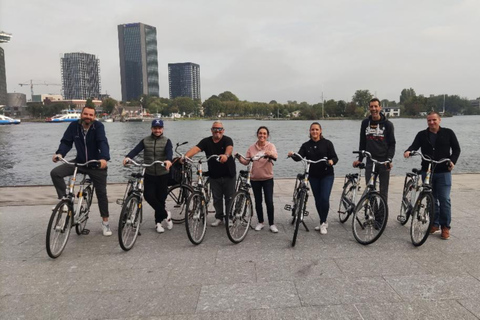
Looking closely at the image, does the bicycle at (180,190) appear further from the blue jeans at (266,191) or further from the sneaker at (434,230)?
the sneaker at (434,230)

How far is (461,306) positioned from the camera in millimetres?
3355

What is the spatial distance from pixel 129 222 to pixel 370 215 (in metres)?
3.41

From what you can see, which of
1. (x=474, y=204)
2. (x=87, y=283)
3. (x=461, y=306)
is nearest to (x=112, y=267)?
(x=87, y=283)

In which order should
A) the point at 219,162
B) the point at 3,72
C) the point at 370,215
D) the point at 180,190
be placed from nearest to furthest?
the point at 370,215 → the point at 219,162 → the point at 180,190 → the point at 3,72

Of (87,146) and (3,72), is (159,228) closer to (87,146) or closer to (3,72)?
(87,146)

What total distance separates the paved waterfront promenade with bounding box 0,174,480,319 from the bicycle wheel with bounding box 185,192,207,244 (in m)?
0.15

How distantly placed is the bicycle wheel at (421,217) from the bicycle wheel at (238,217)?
7.69 feet

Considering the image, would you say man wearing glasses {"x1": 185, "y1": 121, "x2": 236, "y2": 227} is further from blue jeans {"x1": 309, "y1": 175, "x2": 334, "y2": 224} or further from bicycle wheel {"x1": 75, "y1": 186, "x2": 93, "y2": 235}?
bicycle wheel {"x1": 75, "y1": 186, "x2": 93, "y2": 235}

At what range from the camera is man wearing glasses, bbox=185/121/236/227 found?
581 cm

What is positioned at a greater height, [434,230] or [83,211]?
[83,211]

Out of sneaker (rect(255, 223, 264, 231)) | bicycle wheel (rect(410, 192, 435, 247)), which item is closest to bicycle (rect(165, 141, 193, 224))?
sneaker (rect(255, 223, 264, 231))

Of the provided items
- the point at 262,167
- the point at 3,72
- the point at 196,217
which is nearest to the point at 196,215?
the point at 196,217

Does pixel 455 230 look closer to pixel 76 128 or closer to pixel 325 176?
pixel 325 176

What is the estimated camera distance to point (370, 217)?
523 centimetres
